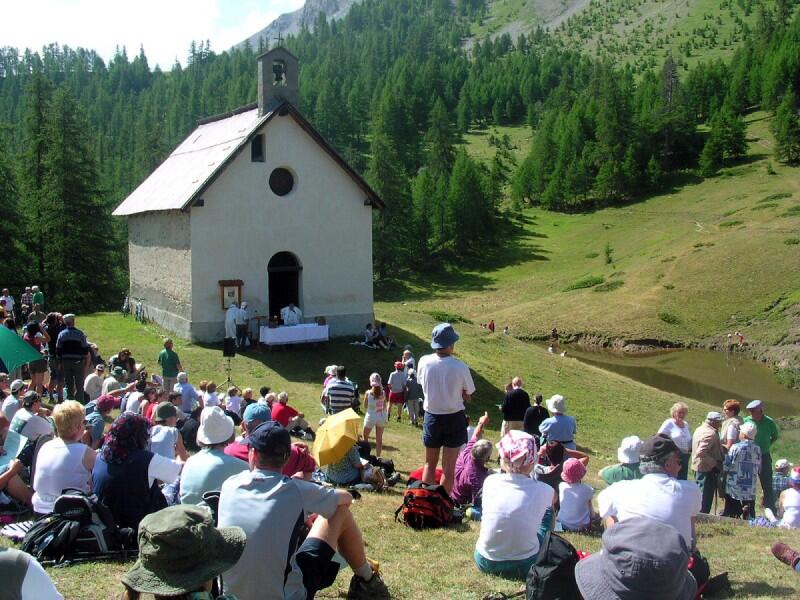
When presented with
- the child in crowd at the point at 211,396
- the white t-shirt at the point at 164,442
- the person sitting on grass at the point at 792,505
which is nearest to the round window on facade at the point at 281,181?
the child in crowd at the point at 211,396

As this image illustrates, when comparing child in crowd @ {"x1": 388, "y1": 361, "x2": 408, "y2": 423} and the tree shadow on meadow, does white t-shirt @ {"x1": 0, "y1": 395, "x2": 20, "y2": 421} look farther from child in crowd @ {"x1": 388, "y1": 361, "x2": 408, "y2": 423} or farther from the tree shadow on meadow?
the tree shadow on meadow

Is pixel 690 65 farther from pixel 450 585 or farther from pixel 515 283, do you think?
pixel 450 585

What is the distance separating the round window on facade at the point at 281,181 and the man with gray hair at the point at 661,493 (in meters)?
20.8

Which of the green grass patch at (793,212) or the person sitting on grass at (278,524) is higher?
the green grass patch at (793,212)

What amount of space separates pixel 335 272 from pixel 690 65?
6380 inches

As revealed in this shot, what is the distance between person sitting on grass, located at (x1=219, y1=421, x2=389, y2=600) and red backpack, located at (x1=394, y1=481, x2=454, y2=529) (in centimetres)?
251

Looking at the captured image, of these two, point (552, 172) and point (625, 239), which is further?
point (552, 172)

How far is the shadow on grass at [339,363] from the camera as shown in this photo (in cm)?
2308

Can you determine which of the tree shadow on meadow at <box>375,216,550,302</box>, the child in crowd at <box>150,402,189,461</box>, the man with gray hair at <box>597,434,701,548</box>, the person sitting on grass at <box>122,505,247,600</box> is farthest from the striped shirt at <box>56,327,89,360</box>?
the tree shadow on meadow at <box>375,216,550,302</box>

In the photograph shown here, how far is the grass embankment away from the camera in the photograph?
261 inches

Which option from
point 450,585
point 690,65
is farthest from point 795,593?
point 690,65

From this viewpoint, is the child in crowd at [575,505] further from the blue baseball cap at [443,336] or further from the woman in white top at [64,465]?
the woman in white top at [64,465]

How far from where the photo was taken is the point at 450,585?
21.6ft

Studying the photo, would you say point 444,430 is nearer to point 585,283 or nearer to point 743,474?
point 743,474
